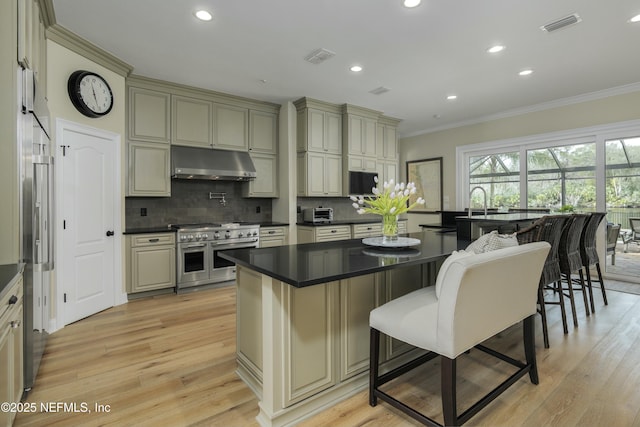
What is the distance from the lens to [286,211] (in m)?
5.28

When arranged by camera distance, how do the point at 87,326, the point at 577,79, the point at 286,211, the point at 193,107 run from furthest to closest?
the point at 286,211, the point at 193,107, the point at 577,79, the point at 87,326

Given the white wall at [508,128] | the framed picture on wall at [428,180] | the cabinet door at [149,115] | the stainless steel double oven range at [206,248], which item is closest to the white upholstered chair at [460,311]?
the stainless steel double oven range at [206,248]

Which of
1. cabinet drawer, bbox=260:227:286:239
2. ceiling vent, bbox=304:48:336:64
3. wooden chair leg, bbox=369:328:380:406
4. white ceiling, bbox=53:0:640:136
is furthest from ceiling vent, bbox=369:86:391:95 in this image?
wooden chair leg, bbox=369:328:380:406

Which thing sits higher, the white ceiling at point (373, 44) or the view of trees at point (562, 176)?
the white ceiling at point (373, 44)

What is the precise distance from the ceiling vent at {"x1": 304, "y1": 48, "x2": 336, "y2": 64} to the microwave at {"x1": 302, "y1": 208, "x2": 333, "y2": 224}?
2.30 metres

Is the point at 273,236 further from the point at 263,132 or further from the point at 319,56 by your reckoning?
the point at 319,56

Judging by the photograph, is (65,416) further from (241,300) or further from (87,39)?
(87,39)

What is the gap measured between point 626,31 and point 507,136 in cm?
271

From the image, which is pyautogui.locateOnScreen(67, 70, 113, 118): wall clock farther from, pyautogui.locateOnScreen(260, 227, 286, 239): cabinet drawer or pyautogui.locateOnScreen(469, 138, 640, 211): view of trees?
pyautogui.locateOnScreen(469, 138, 640, 211): view of trees

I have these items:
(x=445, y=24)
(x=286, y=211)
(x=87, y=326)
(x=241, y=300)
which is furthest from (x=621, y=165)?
(x=87, y=326)

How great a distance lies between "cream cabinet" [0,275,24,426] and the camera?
135 cm

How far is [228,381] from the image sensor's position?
217cm

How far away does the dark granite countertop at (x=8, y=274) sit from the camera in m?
1.36

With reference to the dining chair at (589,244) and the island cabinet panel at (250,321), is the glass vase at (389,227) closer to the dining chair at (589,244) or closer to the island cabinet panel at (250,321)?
the island cabinet panel at (250,321)
